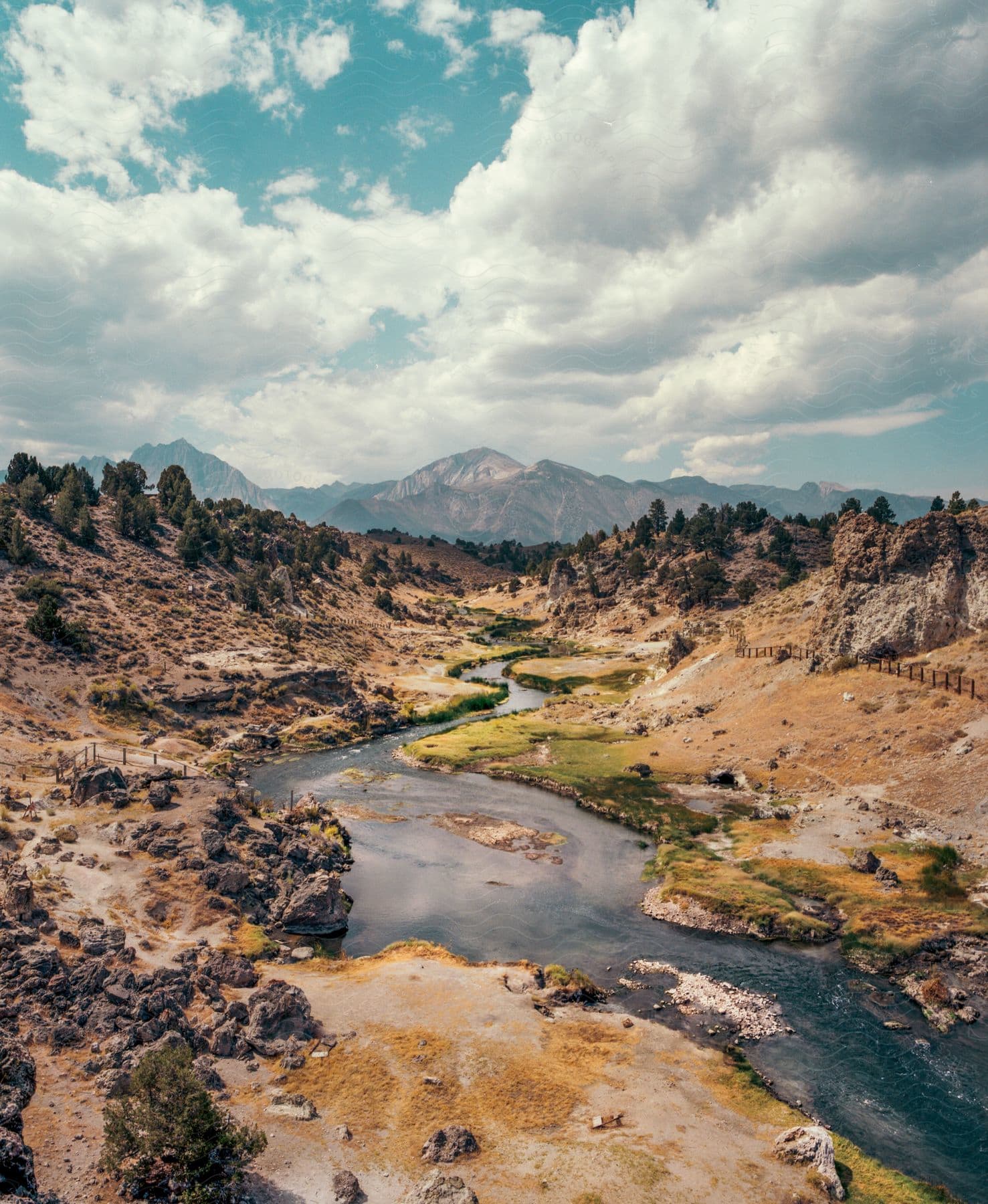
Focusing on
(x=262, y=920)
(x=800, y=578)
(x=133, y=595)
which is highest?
(x=800, y=578)

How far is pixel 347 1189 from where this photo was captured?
82.9 feet

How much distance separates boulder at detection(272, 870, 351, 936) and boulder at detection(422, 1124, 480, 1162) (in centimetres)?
2326

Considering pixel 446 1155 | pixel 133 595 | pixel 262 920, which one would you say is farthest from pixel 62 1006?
pixel 133 595

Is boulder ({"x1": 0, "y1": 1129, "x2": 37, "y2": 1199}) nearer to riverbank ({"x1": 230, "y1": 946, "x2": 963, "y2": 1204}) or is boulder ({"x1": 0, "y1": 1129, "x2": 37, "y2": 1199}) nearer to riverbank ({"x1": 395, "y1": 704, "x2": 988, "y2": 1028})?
riverbank ({"x1": 230, "y1": 946, "x2": 963, "y2": 1204})

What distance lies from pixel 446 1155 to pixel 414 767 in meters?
62.2

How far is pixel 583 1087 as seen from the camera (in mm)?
31750

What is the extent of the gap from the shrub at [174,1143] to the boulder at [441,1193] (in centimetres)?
597

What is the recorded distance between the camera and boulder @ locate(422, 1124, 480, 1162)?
27.3 m

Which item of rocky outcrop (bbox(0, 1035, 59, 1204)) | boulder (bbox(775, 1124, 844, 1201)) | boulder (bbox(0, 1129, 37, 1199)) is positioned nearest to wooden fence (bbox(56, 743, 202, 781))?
rocky outcrop (bbox(0, 1035, 59, 1204))

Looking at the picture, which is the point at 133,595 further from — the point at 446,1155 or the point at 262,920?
the point at 446,1155

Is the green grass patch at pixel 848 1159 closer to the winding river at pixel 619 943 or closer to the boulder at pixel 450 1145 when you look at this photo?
the winding river at pixel 619 943

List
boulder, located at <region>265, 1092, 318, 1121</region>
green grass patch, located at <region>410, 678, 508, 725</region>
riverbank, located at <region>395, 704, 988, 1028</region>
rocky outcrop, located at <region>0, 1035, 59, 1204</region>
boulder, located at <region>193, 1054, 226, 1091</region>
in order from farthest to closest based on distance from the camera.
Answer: green grass patch, located at <region>410, 678, 508, 725</region>
riverbank, located at <region>395, 704, 988, 1028</region>
boulder, located at <region>193, 1054, 226, 1091</region>
boulder, located at <region>265, 1092, 318, 1121</region>
rocky outcrop, located at <region>0, 1035, 59, 1204</region>

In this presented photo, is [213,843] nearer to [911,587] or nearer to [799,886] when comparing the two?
[799,886]

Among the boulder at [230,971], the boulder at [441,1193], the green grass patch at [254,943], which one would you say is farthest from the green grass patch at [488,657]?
the boulder at [441,1193]
